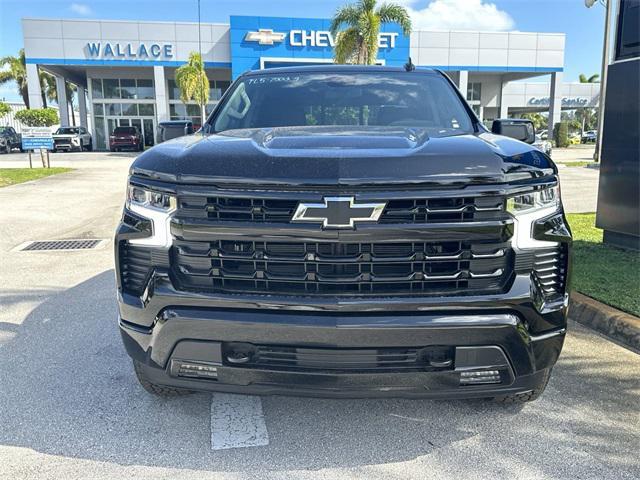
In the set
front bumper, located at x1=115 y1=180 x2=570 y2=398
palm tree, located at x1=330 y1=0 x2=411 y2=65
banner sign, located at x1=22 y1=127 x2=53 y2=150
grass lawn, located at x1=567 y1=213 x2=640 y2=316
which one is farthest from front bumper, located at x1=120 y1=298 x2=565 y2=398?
palm tree, located at x1=330 y1=0 x2=411 y2=65

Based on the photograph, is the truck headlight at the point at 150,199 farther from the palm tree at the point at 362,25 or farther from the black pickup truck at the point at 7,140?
the black pickup truck at the point at 7,140

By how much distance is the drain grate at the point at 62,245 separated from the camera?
7148mm

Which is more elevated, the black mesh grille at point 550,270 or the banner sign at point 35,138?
the banner sign at point 35,138

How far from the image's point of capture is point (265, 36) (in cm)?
3341

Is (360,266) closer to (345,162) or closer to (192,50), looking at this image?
(345,162)

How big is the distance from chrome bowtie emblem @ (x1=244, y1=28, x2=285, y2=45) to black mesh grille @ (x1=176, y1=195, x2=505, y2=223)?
33498 millimetres

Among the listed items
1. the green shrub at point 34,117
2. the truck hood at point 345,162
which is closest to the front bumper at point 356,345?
the truck hood at point 345,162

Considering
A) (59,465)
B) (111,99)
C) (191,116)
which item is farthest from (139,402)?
(111,99)

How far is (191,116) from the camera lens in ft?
124

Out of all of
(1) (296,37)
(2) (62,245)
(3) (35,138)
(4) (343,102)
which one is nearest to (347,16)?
(1) (296,37)

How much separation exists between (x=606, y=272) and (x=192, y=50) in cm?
3336

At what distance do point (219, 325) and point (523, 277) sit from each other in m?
1.28

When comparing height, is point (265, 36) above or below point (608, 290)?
above

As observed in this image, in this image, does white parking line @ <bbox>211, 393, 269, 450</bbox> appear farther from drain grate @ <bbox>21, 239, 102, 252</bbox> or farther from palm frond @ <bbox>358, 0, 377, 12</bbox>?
palm frond @ <bbox>358, 0, 377, 12</bbox>
